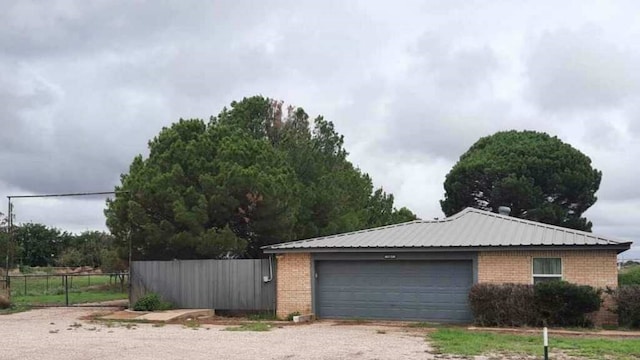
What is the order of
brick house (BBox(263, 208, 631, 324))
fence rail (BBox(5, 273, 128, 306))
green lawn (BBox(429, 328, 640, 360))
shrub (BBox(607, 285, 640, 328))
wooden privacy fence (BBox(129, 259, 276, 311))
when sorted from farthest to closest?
1. fence rail (BBox(5, 273, 128, 306))
2. wooden privacy fence (BBox(129, 259, 276, 311))
3. brick house (BBox(263, 208, 631, 324))
4. shrub (BBox(607, 285, 640, 328))
5. green lawn (BBox(429, 328, 640, 360))

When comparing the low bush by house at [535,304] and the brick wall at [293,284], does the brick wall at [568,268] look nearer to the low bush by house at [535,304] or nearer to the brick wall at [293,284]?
the low bush by house at [535,304]

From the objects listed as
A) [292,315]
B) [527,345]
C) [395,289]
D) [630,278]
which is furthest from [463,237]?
[630,278]

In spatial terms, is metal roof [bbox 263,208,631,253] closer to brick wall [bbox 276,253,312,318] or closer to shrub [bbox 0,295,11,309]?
brick wall [bbox 276,253,312,318]

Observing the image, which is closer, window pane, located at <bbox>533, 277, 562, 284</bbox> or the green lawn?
the green lawn

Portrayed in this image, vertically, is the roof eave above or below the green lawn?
above

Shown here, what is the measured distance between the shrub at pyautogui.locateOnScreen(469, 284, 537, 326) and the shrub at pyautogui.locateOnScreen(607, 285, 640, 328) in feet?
7.58

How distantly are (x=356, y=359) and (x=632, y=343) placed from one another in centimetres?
683

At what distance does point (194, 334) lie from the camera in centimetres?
1884

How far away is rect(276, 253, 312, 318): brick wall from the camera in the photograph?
24048 millimetres

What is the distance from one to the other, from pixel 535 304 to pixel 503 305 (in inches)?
34.4

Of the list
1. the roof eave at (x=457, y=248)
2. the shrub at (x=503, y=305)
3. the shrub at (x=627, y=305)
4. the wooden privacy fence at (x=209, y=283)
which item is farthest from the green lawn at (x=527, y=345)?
the wooden privacy fence at (x=209, y=283)

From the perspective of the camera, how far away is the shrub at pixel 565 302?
2005 cm

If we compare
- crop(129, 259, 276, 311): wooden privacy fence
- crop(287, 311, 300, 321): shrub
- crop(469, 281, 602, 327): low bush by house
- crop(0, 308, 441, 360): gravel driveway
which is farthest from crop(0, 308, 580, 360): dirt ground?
crop(129, 259, 276, 311): wooden privacy fence

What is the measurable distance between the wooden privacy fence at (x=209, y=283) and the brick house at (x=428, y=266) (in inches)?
40.0
